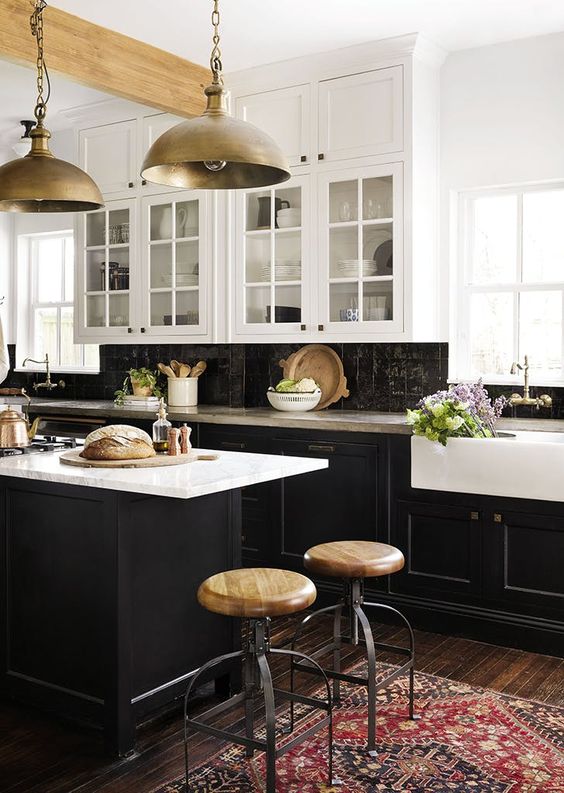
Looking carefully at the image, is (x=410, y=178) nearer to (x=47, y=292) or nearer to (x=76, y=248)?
(x=76, y=248)

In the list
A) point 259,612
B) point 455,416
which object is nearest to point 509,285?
point 455,416

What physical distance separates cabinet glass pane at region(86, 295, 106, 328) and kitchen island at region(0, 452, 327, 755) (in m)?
2.67

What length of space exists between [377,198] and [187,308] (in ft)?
4.76

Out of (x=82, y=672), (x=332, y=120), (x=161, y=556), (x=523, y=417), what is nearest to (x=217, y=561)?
(x=161, y=556)

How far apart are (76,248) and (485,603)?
3.70 m

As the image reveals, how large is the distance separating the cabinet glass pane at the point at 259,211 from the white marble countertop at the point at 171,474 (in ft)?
7.06

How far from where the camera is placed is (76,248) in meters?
5.98

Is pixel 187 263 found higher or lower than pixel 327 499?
higher

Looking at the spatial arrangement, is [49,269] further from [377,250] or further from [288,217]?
[377,250]

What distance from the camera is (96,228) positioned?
5.90 meters

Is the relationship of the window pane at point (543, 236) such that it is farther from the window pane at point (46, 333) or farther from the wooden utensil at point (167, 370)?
the window pane at point (46, 333)

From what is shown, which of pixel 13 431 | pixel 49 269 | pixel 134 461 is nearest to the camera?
pixel 134 461

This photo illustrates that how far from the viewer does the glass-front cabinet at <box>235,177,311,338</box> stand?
493cm

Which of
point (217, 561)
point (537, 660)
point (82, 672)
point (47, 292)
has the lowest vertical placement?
point (537, 660)
